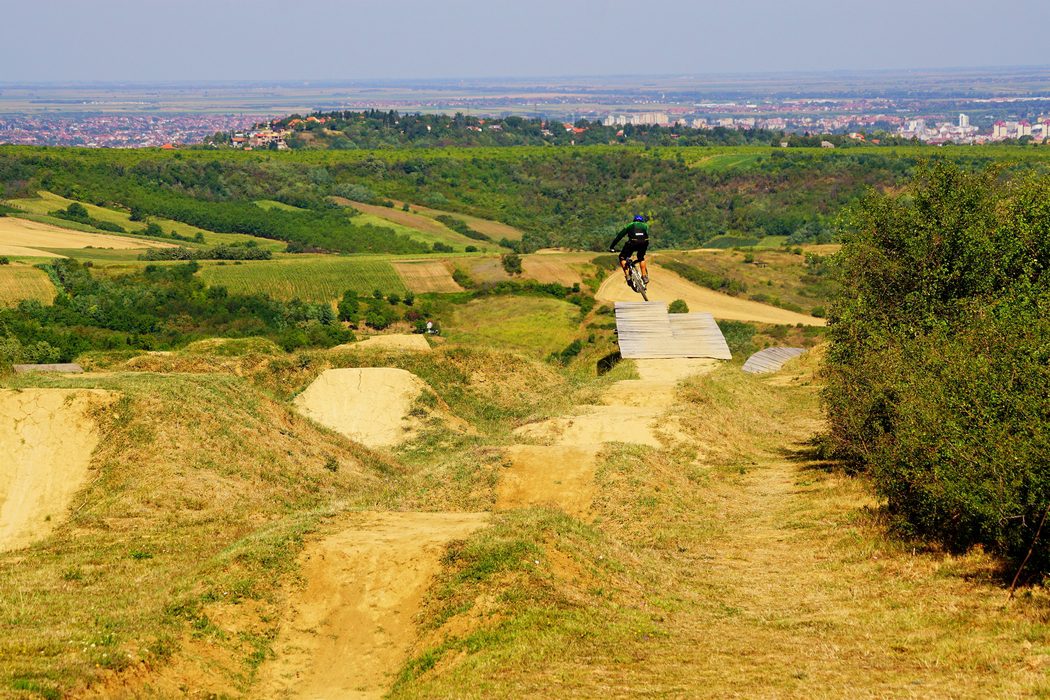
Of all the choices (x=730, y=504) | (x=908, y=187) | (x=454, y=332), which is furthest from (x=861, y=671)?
(x=454, y=332)

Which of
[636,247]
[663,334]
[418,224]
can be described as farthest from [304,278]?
[636,247]

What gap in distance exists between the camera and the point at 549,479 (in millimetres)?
29641

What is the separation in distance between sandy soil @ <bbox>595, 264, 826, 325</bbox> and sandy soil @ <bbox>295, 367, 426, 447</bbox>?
1653 inches

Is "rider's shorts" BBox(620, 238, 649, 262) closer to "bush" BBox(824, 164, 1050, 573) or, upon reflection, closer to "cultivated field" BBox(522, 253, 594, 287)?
"bush" BBox(824, 164, 1050, 573)

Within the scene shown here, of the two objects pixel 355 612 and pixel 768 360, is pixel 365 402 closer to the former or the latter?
pixel 355 612

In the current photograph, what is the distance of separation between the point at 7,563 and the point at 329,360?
2438cm

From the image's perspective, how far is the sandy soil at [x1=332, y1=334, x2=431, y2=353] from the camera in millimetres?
50406

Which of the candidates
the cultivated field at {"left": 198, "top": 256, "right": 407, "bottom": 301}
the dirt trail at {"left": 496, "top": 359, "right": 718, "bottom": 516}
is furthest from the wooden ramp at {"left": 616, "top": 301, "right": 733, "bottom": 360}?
the cultivated field at {"left": 198, "top": 256, "right": 407, "bottom": 301}

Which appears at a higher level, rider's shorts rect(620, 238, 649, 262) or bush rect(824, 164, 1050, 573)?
rider's shorts rect(620, 238, 649, 262)

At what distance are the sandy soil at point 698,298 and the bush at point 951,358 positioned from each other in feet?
154

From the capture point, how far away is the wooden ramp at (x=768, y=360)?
56.4 meters

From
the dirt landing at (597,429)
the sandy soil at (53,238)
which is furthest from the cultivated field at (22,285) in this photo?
the dirt landing at (597,429)

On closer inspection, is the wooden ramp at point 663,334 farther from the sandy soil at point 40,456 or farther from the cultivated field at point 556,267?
the cultivated field at point 556,267

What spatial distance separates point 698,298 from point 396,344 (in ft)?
130
